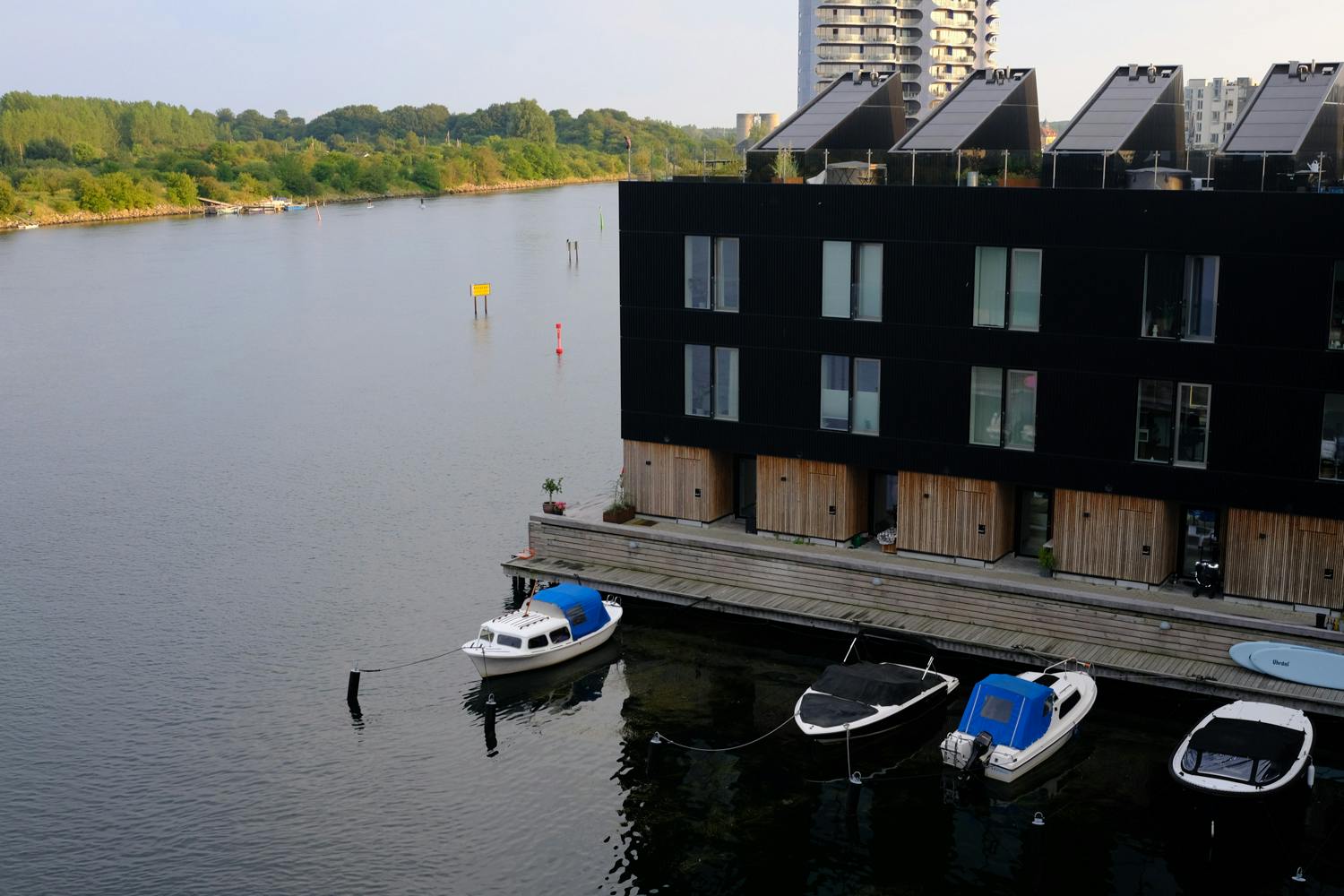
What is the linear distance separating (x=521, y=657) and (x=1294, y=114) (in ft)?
80.2

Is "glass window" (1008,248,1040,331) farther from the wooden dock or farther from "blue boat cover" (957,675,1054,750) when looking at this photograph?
"blue boat cover" (957,675,1054,750)

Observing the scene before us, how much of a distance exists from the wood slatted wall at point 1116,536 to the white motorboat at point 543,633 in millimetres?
12423

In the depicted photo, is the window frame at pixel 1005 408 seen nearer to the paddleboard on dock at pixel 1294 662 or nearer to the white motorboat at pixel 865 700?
the white motorboat at pixel 865 700

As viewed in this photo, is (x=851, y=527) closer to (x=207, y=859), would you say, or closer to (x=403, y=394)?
(x=207, y=859)

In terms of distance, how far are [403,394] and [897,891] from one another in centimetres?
5720

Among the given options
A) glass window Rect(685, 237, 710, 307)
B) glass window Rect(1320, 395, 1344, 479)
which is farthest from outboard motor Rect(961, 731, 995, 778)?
glass window Rect(685, 237, 710, 307)

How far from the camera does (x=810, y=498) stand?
41844 mm

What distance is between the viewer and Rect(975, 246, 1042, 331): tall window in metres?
37.7

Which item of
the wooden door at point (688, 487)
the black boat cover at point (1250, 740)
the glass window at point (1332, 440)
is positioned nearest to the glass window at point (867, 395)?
the wooden door at point (688, 487)

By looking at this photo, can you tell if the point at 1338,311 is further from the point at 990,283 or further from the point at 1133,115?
the point at 1133,115

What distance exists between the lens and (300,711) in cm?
3741

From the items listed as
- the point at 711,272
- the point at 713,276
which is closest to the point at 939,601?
the point at 713,276

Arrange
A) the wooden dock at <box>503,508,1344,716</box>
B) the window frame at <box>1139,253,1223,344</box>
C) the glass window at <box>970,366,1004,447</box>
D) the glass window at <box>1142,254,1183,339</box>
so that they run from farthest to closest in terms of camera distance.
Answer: the glass window at <box>970,366,1004,447</box>, the glass window at <box>1142,254,1183,339</box>, the window frame at <box>1139,253,1223,344</box>, the wooden dock at <box>503,508,1344,716</box>

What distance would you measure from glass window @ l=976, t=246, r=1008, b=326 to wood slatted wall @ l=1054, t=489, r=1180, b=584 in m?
4.85
